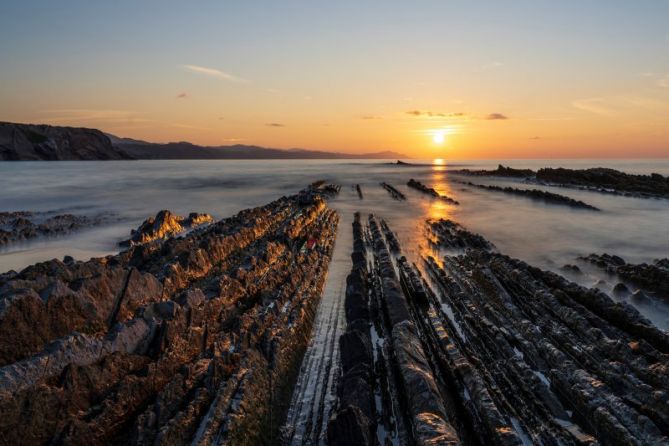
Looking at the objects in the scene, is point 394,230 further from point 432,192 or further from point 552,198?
point 432,192

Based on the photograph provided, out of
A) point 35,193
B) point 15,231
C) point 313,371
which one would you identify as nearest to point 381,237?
point 313,371

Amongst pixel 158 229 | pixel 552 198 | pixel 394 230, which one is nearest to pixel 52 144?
pixel 158 229

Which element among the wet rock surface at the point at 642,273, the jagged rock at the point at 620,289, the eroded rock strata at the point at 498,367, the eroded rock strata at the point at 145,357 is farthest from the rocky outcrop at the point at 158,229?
the wet rock surface at the point at 642,273

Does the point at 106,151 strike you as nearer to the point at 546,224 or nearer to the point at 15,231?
the point at 15,231

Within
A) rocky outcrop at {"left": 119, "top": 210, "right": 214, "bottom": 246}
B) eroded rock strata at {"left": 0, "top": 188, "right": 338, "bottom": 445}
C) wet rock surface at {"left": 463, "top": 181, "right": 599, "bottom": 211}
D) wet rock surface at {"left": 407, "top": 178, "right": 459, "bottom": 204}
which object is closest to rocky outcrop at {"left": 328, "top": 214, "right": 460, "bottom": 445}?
eroded rock strata at {"left": 0, "top": 188, "right": 338, "bottom": 445}

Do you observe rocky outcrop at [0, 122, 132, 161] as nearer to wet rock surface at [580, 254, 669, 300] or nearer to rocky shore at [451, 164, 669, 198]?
rocky shore at [451, 164, 669, 198]

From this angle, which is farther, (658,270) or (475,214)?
(475,214)
